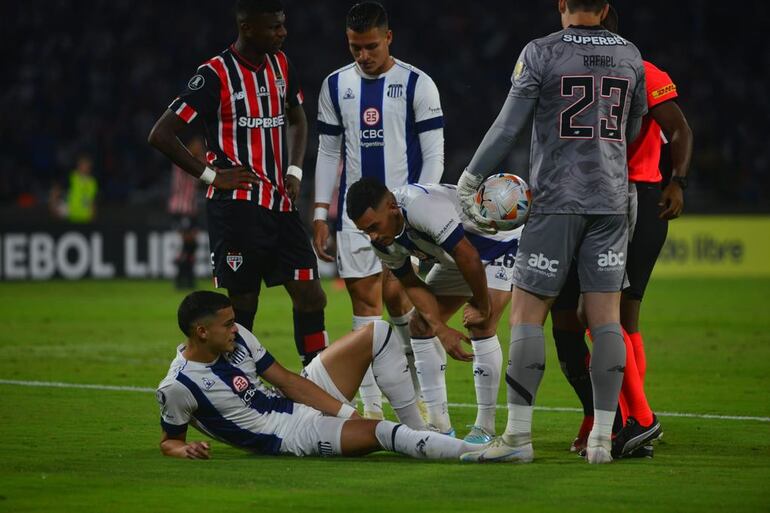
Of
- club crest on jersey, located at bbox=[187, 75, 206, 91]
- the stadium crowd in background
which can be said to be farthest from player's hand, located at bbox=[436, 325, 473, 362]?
the stadium crowd in background

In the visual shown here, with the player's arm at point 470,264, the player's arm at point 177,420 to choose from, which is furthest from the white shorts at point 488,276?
the player's arm at point 177,420

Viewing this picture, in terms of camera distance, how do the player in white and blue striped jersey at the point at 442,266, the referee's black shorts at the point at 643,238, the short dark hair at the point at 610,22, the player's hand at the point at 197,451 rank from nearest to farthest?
the player's hand at the point at 197,451, the player in white and blue striped jersey at the point at 442,266, the short dark hair at the point at 610,22, the referee's black shorts at the point at 643,238

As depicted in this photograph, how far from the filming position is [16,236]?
2022 cm

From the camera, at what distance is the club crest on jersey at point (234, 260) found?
7.66 metres

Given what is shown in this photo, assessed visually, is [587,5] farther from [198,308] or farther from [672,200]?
[198,308]

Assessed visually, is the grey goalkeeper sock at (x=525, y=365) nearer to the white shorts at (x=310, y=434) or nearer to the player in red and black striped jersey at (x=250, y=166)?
the white shorts at (x=310, y=434)

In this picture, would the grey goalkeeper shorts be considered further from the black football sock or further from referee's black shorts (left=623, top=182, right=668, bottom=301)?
the black football sock

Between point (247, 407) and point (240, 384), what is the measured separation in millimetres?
121

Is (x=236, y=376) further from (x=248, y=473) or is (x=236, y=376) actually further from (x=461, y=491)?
(x=461, y=491)

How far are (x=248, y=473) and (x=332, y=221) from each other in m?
15.5

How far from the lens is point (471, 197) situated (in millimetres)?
6160

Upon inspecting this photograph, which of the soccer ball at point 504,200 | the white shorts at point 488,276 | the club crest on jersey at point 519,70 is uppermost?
the club crest on jersey at point 519,70

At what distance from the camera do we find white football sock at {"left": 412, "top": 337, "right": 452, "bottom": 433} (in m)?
7.08

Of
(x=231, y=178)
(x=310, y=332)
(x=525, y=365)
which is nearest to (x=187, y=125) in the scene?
(x=231, y=178)
